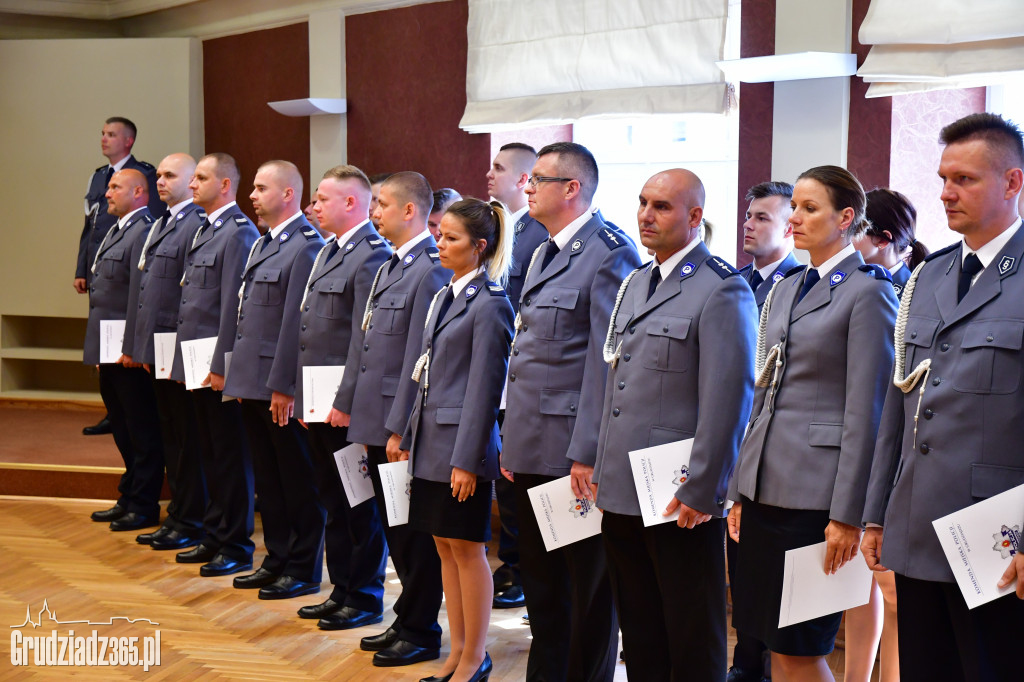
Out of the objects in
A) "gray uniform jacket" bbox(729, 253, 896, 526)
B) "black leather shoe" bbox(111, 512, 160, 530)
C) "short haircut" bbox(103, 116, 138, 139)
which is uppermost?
"short haircut" bbox(103, 116, 138, 139)

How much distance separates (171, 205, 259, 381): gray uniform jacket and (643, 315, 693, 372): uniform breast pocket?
101 inches

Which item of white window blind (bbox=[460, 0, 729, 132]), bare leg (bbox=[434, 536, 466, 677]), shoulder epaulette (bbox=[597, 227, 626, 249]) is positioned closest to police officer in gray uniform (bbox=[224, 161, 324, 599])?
bare leg (bbox=[434, 536, 466, 677])

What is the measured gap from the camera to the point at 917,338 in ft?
7.06

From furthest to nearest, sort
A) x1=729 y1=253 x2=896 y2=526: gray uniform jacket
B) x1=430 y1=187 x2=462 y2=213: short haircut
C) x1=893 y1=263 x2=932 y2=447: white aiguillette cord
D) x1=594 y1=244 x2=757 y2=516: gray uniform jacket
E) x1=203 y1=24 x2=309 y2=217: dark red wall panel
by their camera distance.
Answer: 1. x1=203 y1=24 x2=309 y2=217: dark red wall panel
2. x1=430 y1=187 x2=462 y2=213: short haircut
3. x1=594 y1=244 x2=757 y2=516: gray uniform jacket
4. x1=729 y1=253 x2=896 y2=526: gray uniform jacket
5. x1=893 y1=263 x2=932 y2=447: white aiguillette cord

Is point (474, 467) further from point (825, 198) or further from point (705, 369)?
point (825, 198)

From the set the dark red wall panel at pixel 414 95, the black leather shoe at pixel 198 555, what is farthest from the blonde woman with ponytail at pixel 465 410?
the dark red wall panel at pixel 414 95

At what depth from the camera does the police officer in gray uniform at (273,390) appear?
4.35 meters

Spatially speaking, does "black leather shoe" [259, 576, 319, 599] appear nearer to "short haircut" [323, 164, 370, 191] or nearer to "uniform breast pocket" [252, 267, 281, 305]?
"uniform breast pocket" [252, 267, 281, 305]

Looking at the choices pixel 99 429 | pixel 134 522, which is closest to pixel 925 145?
pixel 134 522

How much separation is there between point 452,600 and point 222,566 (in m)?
1.74

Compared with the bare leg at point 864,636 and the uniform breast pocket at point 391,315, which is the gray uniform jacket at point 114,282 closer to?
the uniform breast pocket at point 391,315

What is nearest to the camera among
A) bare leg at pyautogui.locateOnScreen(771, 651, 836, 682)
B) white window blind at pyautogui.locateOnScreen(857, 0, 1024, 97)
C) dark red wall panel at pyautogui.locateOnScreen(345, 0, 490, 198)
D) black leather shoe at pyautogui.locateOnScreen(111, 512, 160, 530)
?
bare leg at pyautogui.locateOnScreen(771, 651, 836, 682)

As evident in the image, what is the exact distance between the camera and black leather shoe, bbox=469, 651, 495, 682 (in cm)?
339

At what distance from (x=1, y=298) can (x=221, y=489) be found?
4114mm
